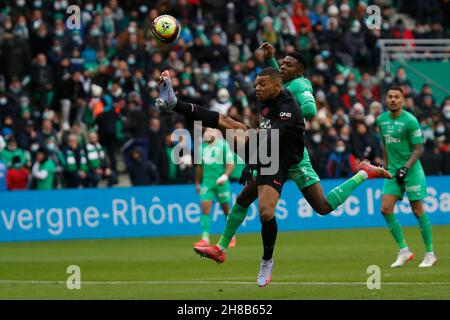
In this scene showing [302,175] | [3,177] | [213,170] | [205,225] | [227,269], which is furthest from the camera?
[3,177]

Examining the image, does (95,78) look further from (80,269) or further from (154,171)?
(80,269)

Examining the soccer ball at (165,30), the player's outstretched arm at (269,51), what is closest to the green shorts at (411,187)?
the player's outstretched arm at (269,51)

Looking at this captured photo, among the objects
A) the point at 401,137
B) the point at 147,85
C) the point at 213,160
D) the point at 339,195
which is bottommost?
the point at 213,160

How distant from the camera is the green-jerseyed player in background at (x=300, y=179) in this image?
13766 mm

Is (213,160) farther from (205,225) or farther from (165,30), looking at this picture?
(165,30)

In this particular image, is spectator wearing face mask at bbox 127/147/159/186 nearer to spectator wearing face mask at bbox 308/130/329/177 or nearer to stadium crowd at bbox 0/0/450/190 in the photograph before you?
stadium crowd at bbox 0/0/450/190

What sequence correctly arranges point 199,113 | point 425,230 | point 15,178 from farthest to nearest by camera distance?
point 15,178 < point 425,230 < point 199,113

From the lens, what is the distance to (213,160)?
2188cm

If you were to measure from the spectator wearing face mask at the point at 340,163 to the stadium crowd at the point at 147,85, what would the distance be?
29 millimetres

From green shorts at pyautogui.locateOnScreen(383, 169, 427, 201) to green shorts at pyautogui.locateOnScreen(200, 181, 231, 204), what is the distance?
579 cm

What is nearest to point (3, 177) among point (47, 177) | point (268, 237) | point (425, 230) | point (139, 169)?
point (47, 177)

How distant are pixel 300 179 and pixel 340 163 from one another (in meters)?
13.9

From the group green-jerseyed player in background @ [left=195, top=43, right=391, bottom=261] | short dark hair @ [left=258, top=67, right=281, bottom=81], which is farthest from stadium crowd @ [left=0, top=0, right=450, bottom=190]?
short dark hair @ [left=258, top=67, right=281, bottom=81]

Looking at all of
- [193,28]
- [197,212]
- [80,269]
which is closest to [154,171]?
[197,212]
